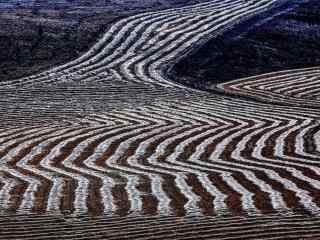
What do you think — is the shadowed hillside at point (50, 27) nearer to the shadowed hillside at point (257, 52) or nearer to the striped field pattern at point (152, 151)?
the striped field pattern at point (152, 151)

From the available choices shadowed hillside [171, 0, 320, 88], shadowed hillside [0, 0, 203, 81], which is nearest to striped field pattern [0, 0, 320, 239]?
shadowed hillside [171, 0, 320, 88]

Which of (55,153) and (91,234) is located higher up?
(91,234)

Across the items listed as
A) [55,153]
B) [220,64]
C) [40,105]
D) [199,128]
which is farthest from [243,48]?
[55,153]

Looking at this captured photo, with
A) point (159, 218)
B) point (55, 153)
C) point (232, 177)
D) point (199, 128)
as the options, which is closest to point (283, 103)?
point (199, 128)

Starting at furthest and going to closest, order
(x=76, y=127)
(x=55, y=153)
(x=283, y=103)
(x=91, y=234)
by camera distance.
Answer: (x=283, y=103) < (x=76, y=127) < (x=55, y=153) < (x=91, y=234)

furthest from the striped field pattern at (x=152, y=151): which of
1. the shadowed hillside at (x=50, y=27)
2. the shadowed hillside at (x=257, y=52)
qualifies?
the shadowed hillside at (x=50, y=27)

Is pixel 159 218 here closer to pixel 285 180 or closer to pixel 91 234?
pixel 91 234

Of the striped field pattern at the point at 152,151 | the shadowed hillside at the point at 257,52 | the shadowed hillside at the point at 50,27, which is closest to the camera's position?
the striped field pattern at the point at 152,151

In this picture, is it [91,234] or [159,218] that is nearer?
[91,234]

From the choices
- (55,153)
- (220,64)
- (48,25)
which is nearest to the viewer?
(55,153)
